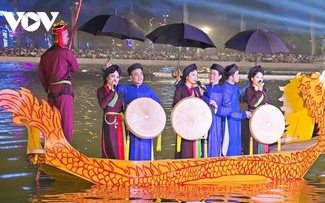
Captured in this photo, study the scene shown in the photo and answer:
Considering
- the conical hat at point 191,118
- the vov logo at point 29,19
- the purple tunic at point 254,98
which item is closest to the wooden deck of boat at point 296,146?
the purple tunic at point 254,98

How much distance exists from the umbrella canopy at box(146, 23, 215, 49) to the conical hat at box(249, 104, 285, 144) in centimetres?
74

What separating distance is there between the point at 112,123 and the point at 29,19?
22.2 ft

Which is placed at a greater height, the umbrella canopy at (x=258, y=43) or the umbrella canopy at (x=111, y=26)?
the umbrella canopy at (x=111, y=26)

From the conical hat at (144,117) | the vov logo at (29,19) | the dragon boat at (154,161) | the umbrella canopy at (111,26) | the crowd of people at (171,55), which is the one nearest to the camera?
the dragon boat at (154,161)

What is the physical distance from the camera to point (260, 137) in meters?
4.13

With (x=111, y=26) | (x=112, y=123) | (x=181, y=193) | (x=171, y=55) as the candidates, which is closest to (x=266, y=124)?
(x=181, y=193)

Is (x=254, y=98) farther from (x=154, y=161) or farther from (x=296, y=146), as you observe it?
(x=154, y=161)

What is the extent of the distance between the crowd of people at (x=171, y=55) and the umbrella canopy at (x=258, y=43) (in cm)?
598

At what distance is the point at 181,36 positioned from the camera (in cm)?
434

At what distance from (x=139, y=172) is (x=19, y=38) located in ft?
24.5

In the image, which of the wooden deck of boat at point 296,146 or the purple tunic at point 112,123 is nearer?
the purple tunic at point 112,123

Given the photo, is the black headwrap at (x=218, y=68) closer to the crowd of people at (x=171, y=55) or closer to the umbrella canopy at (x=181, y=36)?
the umbrella canopy at (x=181, y=36)

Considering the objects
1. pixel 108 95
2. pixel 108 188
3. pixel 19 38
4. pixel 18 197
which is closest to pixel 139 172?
pixel 108 188

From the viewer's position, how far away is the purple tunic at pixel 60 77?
3.73 meters
